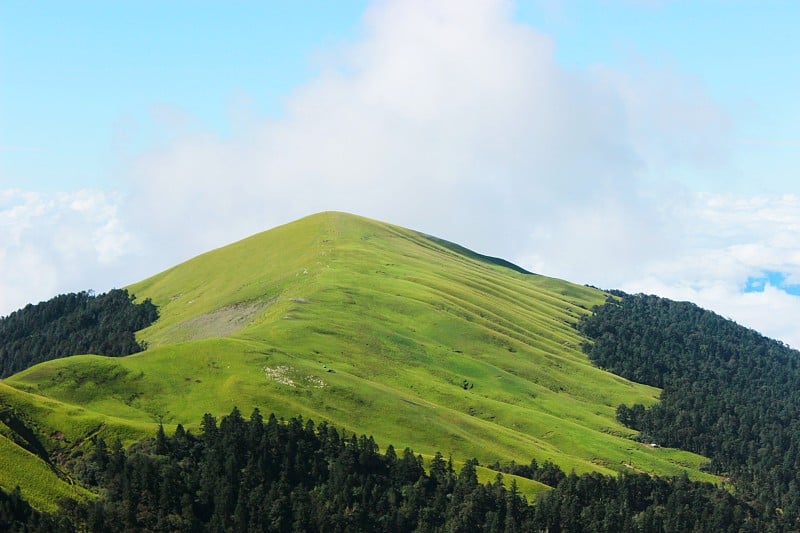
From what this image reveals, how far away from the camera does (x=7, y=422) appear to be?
152m

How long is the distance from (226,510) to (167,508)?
9.83m

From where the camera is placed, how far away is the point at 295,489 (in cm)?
16275

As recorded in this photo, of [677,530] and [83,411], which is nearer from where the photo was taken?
[83,411]

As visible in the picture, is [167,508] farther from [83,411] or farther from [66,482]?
[83,411]

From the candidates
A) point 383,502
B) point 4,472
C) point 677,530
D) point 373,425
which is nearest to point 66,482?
point 4,472

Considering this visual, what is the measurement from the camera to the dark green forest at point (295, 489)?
147 meters

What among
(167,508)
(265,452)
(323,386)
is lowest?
(167,508)

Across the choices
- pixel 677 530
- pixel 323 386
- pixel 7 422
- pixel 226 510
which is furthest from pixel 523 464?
pixel 7 422

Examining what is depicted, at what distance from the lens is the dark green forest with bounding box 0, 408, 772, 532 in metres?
147

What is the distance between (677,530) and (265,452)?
9006 centimetres

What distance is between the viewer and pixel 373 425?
631 feet

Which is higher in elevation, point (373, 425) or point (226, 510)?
point (373, 425)

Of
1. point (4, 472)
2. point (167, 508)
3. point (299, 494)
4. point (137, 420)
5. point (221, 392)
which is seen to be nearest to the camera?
point (4, 472)

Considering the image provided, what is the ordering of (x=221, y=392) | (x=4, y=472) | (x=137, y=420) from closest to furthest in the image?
1. (x=4, y=472)
2. (x=137, y=420)
3. (x=221, y=392)
